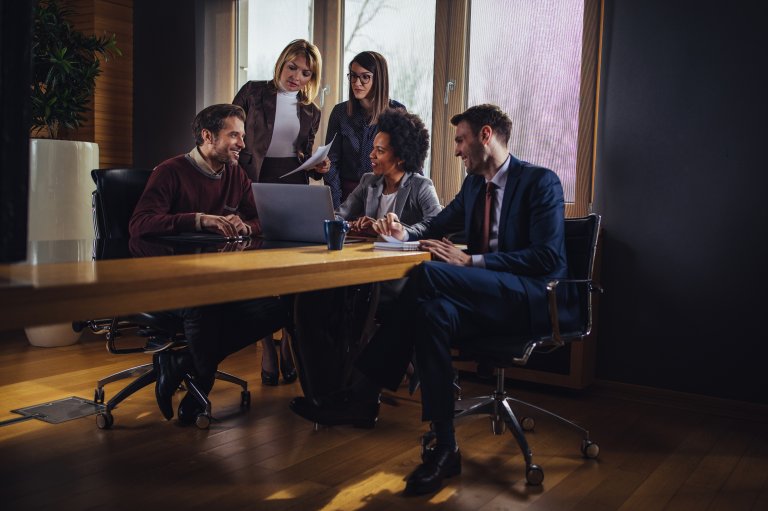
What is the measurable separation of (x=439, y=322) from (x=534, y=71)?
6.76 feet

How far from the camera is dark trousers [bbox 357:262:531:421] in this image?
99.0 inches

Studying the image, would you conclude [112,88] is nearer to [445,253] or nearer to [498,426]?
[445,253]

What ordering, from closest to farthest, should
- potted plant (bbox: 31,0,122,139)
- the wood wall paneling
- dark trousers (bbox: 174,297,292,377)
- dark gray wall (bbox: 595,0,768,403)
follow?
dark trousers (bbox: 174,297,292,377) < dark gray wall (bbox: 595,0,768,403) < potted plant (bbox: 31,0,122,139) < the wood wall paneling

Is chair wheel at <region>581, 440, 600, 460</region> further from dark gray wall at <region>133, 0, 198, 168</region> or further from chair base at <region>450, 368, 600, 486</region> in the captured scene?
dark gray wall at <region>133, 0, 198, 168</region>

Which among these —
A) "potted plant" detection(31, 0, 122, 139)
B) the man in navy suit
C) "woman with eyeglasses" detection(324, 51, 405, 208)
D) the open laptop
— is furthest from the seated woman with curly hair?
"potted plant" detection(31, 0, 122, 139)

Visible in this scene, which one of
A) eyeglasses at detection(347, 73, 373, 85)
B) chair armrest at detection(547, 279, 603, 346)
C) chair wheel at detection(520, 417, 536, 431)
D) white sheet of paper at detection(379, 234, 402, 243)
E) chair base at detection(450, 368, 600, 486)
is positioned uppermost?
eyeglasses at detection(347, 73, 373, 85)

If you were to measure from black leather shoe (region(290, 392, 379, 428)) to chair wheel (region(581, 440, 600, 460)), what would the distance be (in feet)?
2.61

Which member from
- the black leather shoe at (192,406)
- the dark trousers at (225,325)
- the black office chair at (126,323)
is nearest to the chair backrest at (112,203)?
the black office chair at (126,323)

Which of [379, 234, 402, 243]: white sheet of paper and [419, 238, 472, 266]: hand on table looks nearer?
[419, 238, 472, 266]: hand on table

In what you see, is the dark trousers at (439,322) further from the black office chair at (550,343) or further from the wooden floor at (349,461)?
the wooden floor at (349,461)

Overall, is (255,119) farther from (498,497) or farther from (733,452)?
(733,452)

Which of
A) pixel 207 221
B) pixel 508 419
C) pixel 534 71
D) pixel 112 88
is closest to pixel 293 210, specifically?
pixel 207 221

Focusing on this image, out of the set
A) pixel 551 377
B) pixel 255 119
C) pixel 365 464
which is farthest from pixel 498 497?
pixel 255 119

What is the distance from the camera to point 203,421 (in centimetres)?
310
